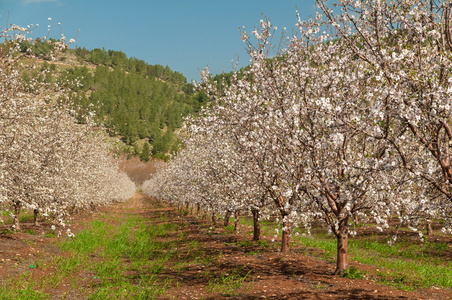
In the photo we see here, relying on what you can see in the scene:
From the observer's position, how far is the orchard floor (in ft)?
29.8

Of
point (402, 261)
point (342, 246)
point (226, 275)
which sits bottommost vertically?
point (226, 275)

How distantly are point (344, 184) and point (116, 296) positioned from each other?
7.35 meters

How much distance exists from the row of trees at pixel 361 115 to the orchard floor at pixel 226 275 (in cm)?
155

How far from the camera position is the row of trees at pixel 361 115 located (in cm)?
616

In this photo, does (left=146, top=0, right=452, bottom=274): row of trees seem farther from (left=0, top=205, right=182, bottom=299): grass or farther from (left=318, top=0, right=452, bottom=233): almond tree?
(left=0, top=205, right=182, bottom=299): grass

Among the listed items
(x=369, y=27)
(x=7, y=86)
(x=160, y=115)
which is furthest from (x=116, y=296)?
(x=160, y=115)

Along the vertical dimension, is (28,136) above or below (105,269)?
above

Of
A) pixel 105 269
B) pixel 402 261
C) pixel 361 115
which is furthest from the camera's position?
pixel 402 261

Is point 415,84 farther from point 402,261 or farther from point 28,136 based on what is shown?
point 28,136

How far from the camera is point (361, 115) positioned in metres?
7.64

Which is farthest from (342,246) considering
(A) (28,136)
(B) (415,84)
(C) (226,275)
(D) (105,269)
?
Answer: (A) (28,136)

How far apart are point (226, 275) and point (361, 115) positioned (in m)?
7.51

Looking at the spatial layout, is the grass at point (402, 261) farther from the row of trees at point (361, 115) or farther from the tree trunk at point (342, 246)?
the row of trees at point (361, 115)

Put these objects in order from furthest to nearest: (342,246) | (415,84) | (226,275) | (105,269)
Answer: (105,269), (226,275), (342,246), (415,84)
